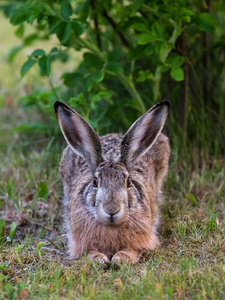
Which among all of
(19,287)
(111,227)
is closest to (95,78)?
(111,227)

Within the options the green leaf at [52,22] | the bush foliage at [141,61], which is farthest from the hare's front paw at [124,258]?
the green leaf at [52,22]

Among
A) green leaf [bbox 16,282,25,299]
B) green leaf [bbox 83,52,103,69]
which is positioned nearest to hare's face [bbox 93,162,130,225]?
green leaf [bbox 16,282,25,299]

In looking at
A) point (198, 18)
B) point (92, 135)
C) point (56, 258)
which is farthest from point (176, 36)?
point (56, 258)

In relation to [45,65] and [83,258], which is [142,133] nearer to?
[83,258]

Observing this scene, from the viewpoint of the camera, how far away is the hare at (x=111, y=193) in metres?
3.75

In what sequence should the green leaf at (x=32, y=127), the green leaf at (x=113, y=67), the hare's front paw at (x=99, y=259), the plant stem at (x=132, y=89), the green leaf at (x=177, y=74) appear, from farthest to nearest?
the green leaf at (x=32, y=127), the plant stem at (x=132, y=89), the green leaf at (x=113, y=67), the green leaf at (x=177, y=74), the hare's front paw at (x=99, y=259)

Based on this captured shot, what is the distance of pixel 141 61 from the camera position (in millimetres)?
5762

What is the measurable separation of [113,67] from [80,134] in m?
1.27

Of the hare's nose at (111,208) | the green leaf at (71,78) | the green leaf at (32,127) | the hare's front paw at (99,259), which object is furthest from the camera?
the green leaf at (32,127)

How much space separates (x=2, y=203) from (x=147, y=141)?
5.87ft

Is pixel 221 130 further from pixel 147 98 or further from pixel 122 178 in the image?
pixel 122 178

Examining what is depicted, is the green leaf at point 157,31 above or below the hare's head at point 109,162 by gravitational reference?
above

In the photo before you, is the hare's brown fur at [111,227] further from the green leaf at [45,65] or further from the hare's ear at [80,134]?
the green leaf at [45,65]

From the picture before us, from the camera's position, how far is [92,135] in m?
3.95
